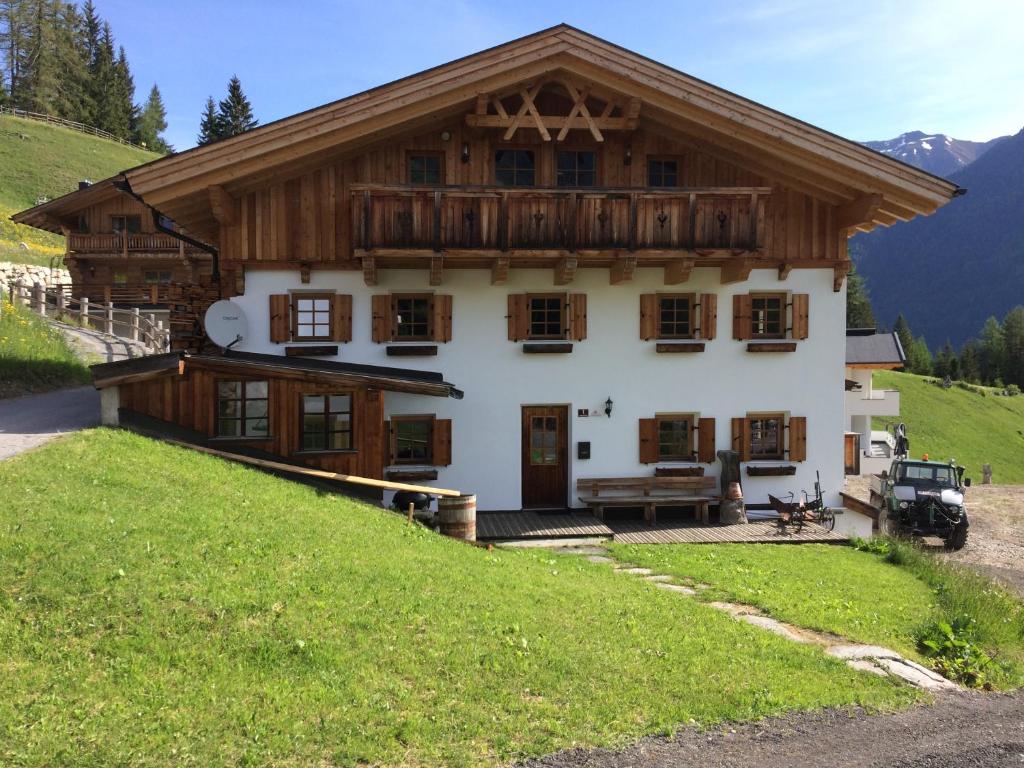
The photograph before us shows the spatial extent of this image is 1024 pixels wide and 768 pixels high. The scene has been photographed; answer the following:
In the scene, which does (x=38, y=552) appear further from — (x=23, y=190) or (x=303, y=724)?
(x=23, y=190)

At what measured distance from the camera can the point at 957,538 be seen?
17156 mm

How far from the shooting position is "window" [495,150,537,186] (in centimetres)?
1549

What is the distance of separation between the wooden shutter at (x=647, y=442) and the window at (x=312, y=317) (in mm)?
7654

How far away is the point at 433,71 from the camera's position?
553 inches

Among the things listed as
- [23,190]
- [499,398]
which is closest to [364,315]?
[499,398]

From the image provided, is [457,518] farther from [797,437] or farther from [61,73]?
[61,73]

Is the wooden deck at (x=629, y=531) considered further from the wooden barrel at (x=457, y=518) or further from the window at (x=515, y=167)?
the window at (x=515, y=167)

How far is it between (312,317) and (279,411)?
2795mm

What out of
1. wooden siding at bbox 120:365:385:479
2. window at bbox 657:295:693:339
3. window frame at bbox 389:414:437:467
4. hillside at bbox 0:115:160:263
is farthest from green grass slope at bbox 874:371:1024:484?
hillside at bbox 0:115:160:263

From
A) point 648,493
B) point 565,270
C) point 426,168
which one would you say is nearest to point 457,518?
point 648,493

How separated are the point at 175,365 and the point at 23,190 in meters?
55.3

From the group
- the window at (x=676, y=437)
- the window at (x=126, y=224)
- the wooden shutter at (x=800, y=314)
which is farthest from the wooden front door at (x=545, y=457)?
the window at (x=126, y=224)

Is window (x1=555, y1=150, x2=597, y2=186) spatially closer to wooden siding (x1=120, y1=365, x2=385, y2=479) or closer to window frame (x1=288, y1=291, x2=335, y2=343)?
window frame (x1=288, y1=291, x2=335, y2=343)

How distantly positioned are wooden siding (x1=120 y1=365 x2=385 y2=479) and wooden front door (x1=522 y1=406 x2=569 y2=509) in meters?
3.84
